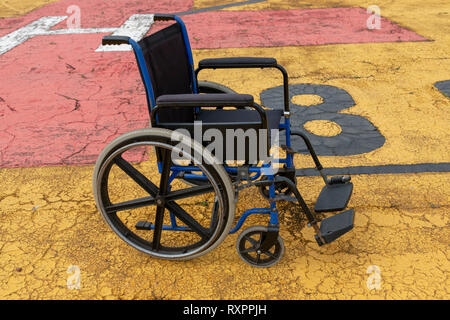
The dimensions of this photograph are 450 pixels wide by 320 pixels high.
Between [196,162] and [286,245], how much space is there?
2.74ft

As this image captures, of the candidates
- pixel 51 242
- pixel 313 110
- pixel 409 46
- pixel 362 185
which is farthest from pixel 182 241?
pixel 409 46

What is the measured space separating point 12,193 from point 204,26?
4.80 meters

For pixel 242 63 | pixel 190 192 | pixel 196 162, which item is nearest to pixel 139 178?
pixel 190 192

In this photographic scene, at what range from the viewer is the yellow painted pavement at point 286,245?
6.50 ft

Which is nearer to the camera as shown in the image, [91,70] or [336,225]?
[336,225]

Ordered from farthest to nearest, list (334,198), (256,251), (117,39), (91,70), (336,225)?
(91,70) → (334,198) → (336,225) → (256,251) → (117,39)

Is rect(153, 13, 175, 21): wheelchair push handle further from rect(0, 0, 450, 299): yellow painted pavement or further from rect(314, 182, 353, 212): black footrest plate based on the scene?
rect(314, 182, 353, 212): black footrest plate

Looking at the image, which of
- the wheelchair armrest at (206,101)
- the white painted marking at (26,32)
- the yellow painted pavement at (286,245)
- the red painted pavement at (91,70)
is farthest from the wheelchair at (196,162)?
the white painted marking at (26,32)

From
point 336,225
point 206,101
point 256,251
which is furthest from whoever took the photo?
point 336,225

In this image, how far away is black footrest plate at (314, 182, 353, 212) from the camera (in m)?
2.26

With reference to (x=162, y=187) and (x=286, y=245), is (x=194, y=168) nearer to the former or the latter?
(x=162, y=187)

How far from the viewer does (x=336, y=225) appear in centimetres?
214

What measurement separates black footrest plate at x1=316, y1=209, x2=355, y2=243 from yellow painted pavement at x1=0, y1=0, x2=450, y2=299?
0.47ft

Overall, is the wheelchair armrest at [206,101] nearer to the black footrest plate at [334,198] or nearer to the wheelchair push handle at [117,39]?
the wheelchair push handle at [117,39]
